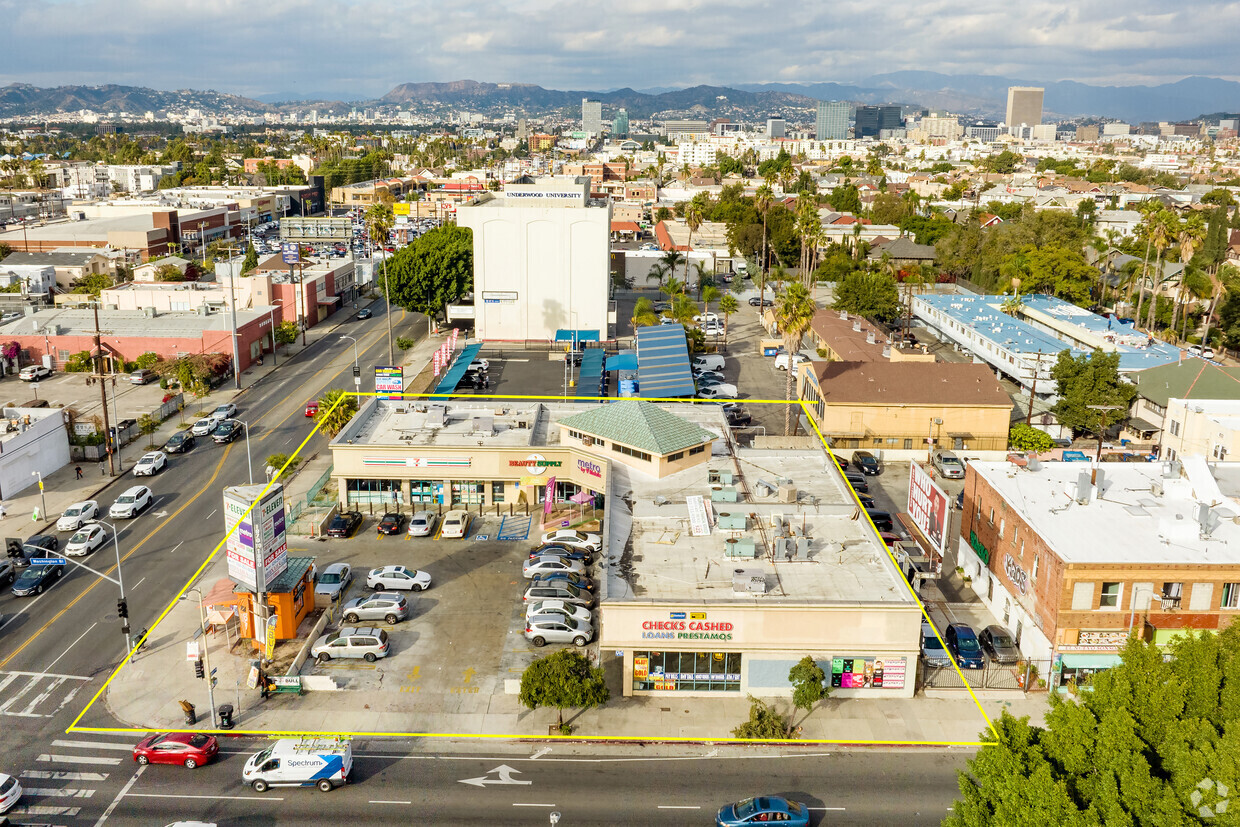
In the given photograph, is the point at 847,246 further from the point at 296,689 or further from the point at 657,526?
the point at 296,689

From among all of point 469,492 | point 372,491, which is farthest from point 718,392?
point 372,491

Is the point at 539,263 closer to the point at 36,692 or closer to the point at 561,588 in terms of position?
the point at 561,588

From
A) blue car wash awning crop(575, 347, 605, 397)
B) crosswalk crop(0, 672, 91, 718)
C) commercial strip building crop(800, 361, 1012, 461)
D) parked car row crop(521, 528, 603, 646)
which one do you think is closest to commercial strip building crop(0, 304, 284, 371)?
blue car wash awning crop(575, 347, 605, 397)

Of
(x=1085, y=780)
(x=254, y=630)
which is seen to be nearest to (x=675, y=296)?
(x=254, y=630)

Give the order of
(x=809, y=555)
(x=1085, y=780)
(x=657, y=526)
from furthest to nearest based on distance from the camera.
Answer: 1. (x=657, y=526)
2. (x=809, y=555)
3. (x=1085, y=780)

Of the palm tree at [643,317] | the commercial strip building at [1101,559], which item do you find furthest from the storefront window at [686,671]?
the palm tree at [643,317]

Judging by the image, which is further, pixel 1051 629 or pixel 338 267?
pixel 338 267
